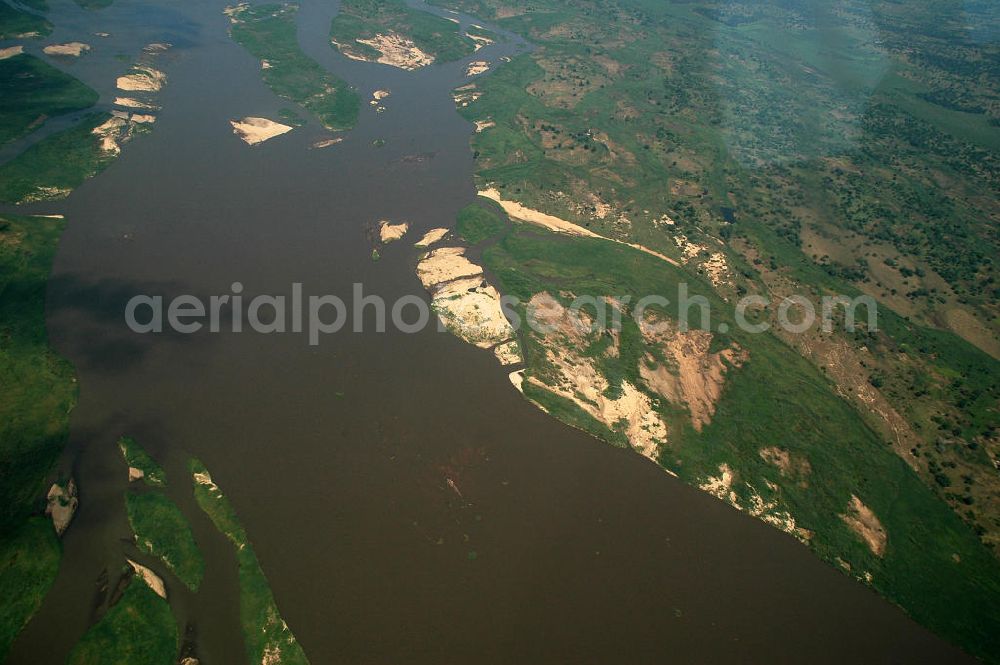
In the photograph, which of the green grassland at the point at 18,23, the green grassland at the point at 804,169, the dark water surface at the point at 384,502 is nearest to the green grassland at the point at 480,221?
the green grassland at the point at 804,169

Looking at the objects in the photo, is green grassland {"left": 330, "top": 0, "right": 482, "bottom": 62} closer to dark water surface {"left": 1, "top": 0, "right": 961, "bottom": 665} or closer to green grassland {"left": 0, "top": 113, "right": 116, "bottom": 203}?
green grassland {"left": 0, "top": 113, "right": 116, "bottom": 203}

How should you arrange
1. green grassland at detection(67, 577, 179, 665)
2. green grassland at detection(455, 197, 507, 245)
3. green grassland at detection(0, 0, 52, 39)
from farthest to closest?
green grassland at detection(0, 0, 52, 39) → green grassland at detection(455, 197, 507, 245) → green grassland at detection(67, 577, 179, 665)

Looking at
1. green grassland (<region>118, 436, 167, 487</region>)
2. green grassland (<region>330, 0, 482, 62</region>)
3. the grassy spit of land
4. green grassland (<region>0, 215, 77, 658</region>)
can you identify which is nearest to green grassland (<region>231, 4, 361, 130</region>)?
the grassy spit of land

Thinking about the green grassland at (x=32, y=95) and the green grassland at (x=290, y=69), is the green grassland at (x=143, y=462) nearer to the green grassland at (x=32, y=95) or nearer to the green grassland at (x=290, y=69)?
the green grassland at (x=32, y=95)

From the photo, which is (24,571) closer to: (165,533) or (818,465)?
(165,533)

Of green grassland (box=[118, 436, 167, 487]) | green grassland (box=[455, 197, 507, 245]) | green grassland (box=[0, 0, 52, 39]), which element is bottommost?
green grassland (box=[118, 436, 167, 487])

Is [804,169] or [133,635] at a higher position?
[804,169]

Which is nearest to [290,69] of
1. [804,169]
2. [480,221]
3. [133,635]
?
[480,221]
